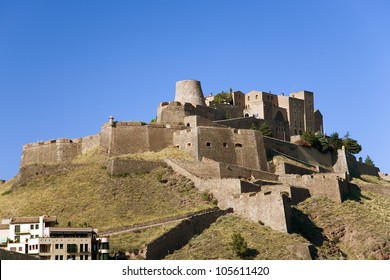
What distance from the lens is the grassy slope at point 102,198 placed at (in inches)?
2399

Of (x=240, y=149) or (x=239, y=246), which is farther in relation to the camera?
(x=240, y=149)

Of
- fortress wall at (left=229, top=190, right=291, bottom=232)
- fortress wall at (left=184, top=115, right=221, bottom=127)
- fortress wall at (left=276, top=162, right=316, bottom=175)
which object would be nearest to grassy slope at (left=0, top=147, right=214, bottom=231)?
fortress wall at (left=229, top=190, right=291, bottom=232)

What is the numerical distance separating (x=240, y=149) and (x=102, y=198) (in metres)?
13.1

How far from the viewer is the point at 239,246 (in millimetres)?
53531

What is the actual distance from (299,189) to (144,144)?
1459 cm

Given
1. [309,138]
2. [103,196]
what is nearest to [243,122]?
[309,138]

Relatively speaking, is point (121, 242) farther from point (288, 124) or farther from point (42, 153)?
point (288, 124)

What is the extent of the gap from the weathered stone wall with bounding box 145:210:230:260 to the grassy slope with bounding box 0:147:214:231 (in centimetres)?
153

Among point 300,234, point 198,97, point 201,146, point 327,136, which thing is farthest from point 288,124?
point 300,234

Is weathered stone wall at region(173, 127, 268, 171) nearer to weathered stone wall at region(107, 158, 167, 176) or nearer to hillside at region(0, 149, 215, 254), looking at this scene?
hillside at region(0, 149, 215, 254)

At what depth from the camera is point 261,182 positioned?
65.1 meters

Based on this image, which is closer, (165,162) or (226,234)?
(226,234)

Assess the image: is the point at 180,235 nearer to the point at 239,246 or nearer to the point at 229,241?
the point at 229,241

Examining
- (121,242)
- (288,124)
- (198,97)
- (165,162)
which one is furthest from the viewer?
(288,124)
